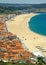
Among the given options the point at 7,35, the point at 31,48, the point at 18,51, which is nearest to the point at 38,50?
the point at 31,48

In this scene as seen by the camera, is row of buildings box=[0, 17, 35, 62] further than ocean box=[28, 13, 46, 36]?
No

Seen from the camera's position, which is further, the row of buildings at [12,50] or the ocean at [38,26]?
the ocean at [38,26]

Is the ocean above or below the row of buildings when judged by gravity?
below

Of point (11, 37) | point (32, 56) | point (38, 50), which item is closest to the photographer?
point (32, 56)

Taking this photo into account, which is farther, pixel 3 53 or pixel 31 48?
pixel 31 48

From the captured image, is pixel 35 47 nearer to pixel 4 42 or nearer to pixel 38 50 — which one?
pixel 38 50

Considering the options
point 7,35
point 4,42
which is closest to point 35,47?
point 4,42

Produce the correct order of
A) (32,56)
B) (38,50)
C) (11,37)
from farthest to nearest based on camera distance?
1. (11,37)
2. (38,50)
3. (32,56)

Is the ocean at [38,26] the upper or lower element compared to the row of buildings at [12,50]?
lower

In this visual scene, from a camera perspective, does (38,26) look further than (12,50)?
Yes

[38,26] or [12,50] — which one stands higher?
[12,50]

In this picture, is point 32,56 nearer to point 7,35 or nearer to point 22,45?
point 22,45
